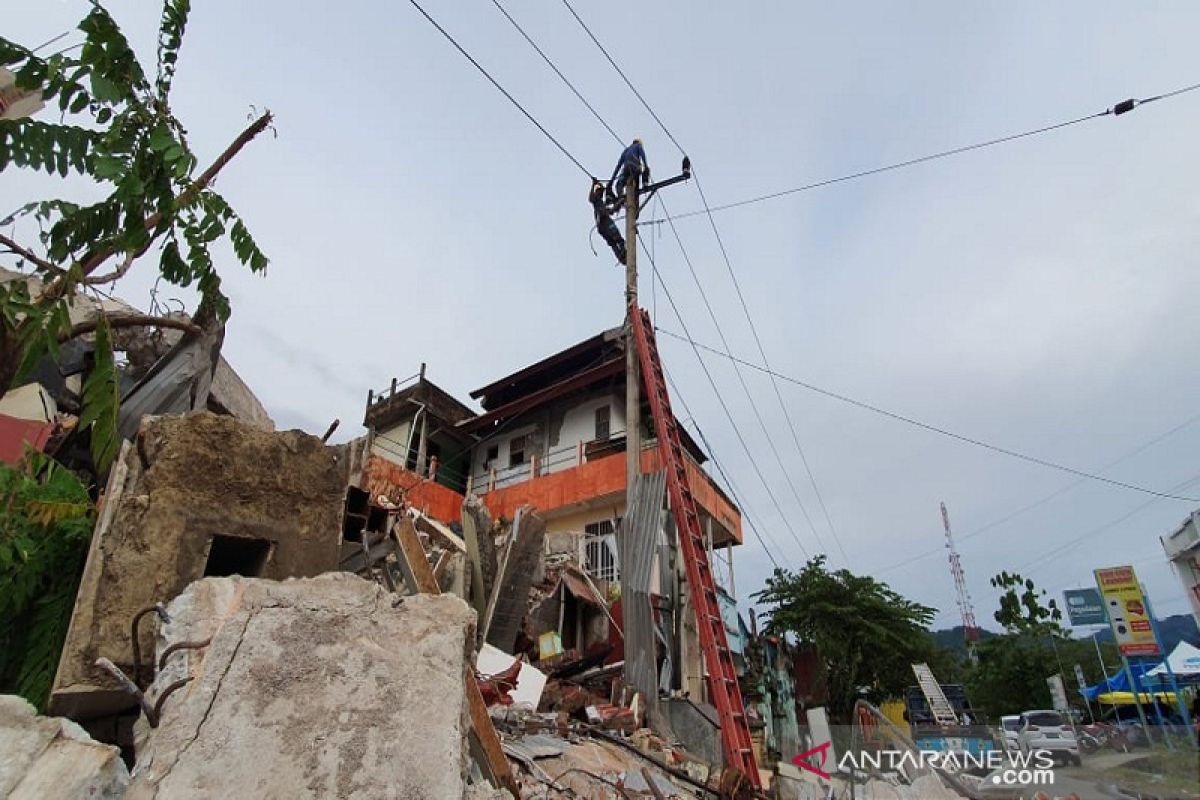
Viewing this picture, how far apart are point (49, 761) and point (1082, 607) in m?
20.2

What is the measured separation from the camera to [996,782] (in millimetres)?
4684

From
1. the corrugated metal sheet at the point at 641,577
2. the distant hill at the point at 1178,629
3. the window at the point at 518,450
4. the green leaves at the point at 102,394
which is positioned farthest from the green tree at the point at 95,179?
the window at the point at 518,450

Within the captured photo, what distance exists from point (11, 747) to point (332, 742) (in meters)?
1.09

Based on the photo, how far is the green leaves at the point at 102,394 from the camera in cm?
Result: 307

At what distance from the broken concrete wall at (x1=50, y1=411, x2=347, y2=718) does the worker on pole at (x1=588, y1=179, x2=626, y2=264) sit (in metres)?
8.85

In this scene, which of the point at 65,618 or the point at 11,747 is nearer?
the point at 11,747

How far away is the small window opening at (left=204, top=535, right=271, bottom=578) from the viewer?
4.53 meters

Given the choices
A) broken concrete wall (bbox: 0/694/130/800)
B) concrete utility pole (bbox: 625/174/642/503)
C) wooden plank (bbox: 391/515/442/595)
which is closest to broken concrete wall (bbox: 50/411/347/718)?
wooden plank (bbox: 391/515/442/595)

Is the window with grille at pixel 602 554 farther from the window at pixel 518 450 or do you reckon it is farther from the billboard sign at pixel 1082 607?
the billboard sign at pixel 1082 607

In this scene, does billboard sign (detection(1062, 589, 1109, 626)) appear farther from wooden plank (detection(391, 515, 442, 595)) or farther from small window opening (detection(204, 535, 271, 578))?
small window opening (detection(204, 535, 271, 578))

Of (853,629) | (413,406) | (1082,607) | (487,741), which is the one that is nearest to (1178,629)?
(1082,607)

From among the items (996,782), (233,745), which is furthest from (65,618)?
(996,782)

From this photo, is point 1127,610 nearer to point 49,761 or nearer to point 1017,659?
point 49,761

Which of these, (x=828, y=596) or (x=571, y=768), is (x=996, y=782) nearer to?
(x=571, y=768)
